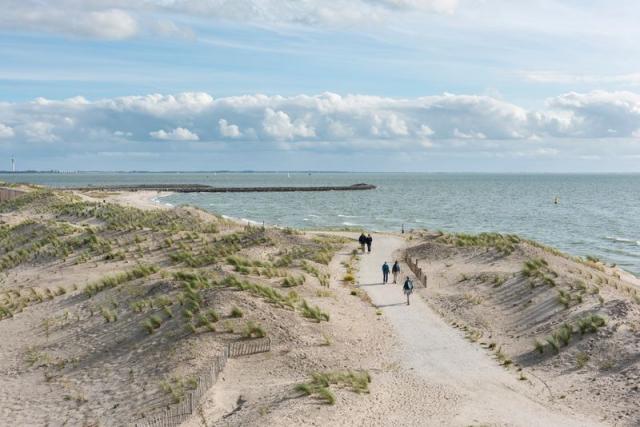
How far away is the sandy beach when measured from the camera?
19.0 metres

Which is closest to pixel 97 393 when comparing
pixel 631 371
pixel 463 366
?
pixel 463 366

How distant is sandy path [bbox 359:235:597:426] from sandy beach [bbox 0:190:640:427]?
73 millimetres

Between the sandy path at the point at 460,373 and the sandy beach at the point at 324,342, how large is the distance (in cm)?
7

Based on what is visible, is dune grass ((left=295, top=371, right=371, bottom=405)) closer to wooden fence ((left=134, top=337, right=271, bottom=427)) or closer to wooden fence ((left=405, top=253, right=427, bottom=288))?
wooden fence ((left=134, top=337, right=271, bottom=427))

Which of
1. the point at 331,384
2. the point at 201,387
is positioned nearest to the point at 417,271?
the point at 331,384

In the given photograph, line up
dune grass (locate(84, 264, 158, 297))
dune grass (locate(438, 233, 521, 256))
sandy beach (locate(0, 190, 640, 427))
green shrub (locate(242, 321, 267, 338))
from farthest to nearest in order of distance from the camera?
dune grass (locate(438, 233, 521, 256)), dune grass (locate(84, 264, 158, 297)), green shrub (locate(242, 321, 267, 338)), sandy beach (locate(0, 190, 640, 427))

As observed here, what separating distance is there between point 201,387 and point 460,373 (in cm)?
849

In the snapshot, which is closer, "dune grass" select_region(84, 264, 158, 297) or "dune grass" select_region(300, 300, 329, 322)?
"dune grass" select_region(300, 300, 329, 322)

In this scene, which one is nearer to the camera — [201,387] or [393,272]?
[201,387]

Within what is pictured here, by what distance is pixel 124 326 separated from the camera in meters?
27.1

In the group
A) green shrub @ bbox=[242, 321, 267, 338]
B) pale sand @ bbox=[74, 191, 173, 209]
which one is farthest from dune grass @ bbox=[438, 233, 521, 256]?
pale sand @ bbox=[74, 191, 173, 209]

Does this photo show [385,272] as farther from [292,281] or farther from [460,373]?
[460,373]

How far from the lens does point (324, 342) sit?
24062 millimetres

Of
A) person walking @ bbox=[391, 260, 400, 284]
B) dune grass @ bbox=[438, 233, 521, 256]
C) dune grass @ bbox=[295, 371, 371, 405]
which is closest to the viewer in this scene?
dune grass @ bbox=[295, 371, 371, 405]
